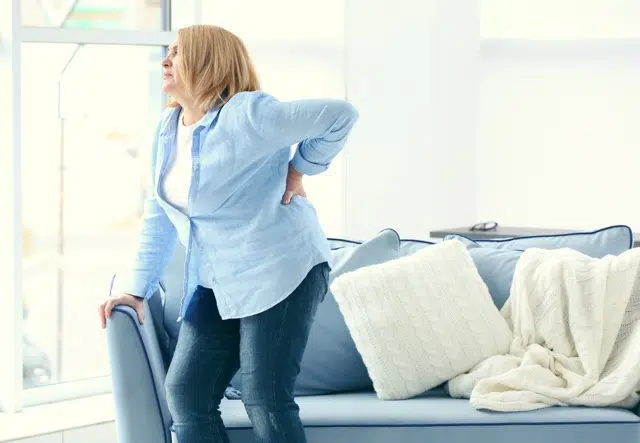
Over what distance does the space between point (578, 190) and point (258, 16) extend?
1.70 metres

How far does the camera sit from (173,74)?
2.29 m

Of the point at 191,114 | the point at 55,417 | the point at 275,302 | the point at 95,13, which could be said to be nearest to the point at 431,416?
the point at 275,302

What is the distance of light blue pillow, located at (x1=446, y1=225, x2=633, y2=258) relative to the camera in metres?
2.86

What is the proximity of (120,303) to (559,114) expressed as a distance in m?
2.93

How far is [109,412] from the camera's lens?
3.61 m

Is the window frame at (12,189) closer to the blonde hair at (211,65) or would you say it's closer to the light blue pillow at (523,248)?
the blonde hair at (211,65)

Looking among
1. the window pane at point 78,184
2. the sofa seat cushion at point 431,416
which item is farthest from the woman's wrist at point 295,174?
the window pane at point 78,184

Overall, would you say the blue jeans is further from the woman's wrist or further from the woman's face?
the woman's face

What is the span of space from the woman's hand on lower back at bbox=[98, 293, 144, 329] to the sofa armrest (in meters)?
0.01

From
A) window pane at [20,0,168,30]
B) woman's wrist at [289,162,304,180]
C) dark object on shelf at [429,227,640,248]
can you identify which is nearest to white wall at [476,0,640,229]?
dark object on shelf at [429,227,640,248]

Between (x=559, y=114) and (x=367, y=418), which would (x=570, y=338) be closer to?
(x=367, y=418)

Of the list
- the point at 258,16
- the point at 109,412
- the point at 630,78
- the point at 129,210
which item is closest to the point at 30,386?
the point at 109,412

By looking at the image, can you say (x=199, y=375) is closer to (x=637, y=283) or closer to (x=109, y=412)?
A: (x=637, y=283)

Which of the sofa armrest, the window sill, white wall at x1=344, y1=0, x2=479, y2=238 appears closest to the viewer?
the sofa armrest
